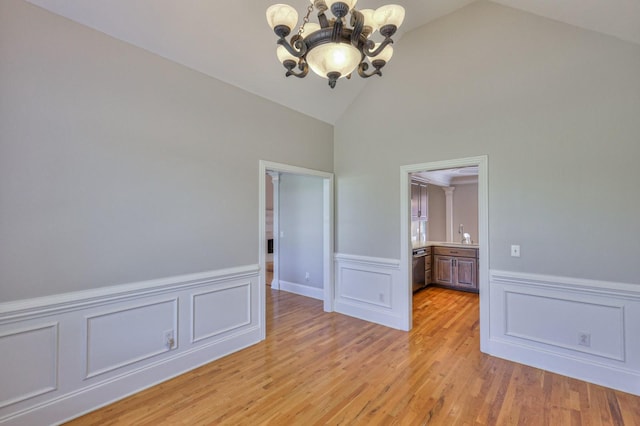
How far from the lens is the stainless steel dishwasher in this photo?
517cm

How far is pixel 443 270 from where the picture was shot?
5.58 metres

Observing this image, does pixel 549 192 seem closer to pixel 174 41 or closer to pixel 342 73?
pixel 342 73

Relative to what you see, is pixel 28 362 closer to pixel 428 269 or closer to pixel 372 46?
pixel 372 46

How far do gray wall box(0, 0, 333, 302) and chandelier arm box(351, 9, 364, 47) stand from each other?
1.87m

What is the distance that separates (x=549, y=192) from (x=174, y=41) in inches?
147

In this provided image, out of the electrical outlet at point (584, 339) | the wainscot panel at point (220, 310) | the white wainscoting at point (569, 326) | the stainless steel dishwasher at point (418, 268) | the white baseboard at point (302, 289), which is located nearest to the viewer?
the white wainscoting at point (569, 326)

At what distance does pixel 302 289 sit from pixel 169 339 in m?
2.85

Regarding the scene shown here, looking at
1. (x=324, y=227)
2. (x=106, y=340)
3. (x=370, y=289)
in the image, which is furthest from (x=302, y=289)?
(x=106, y=340)

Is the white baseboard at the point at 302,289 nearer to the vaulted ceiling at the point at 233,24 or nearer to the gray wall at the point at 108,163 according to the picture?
the gray wall at the point at 108,163

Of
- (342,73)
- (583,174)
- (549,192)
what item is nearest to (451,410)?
(549,192)

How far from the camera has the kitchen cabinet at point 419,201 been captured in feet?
20.0

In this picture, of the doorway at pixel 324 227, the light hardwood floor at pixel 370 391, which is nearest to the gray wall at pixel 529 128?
the doorway at pixel 324 227

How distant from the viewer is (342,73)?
1.84 metres

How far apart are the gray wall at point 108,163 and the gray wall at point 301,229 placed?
6.13 ft
